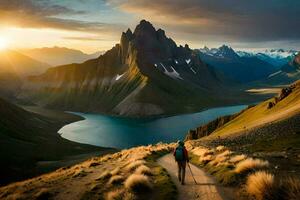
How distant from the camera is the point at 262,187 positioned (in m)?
15.6

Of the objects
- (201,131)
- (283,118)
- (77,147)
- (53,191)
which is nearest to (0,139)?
(77,147)

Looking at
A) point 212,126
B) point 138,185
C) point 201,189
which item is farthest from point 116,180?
point 212,126

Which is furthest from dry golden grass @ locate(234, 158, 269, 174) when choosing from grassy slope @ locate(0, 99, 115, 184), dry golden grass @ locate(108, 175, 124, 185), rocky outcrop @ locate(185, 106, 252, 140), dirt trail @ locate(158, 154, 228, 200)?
rocky outcrop @ locate(185, 106, 252, 140)

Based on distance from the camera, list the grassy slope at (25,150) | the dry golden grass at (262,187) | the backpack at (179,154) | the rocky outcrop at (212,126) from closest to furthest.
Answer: the dry golden grass at (262,187), the backpack at (179,154), the grassy slope at (25,150), the rocky outcrop at (212,126)

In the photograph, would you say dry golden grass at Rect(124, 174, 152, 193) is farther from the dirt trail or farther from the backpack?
the backpack

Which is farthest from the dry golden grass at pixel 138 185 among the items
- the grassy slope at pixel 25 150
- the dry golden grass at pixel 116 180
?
the grassy slope at pixel 25 150

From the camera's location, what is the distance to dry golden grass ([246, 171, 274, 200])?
1521 cm

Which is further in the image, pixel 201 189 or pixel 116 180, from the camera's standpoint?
pixel 116 180

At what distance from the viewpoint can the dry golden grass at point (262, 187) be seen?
15208mm

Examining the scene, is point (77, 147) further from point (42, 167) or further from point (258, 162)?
point (258, 162)

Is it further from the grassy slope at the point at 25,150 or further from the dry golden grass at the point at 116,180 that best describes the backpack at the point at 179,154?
the grassy slope at the point at 25,150

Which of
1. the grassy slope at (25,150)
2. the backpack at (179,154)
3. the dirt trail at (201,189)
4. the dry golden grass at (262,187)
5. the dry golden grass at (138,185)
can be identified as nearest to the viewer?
the dry golden grass at (262,187)

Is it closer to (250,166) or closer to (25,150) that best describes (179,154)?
(250,166)

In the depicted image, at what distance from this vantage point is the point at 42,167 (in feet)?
346
